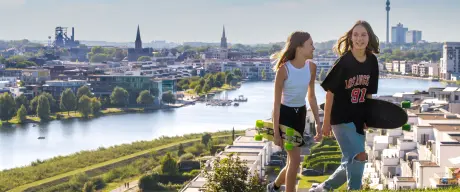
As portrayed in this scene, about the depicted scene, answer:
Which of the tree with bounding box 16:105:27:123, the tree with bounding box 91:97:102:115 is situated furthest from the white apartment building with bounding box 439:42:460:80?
the tree with bounding box 16:105:27:123

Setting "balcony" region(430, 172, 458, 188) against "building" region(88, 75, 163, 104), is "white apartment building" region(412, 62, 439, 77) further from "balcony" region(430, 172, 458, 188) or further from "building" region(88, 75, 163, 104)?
"balcony" region(430, 172, 458, 188)

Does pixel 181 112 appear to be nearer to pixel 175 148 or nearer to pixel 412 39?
pixel 175 148

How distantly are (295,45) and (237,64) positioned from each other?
1306 inches

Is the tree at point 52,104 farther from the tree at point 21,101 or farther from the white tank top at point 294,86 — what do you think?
the white tank top at point 294,86

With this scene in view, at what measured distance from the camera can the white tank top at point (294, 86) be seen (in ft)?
5.62

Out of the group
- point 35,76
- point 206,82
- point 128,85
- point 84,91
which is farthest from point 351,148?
point 206,82

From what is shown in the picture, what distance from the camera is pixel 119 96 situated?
62.2 ft

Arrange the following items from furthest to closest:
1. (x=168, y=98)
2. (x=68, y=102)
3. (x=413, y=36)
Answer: (x=413, y=36)
(x=168, y=98)
(x=68, y=102)

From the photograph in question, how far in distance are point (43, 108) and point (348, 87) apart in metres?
14.8

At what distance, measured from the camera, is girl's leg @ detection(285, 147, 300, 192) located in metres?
1.71

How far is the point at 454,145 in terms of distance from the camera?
531 cm

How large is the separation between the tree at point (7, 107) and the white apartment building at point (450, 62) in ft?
66.8

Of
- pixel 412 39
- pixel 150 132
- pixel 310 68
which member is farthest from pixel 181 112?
pixel 412 39

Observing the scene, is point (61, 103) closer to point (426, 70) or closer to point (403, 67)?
point (426, 70)
